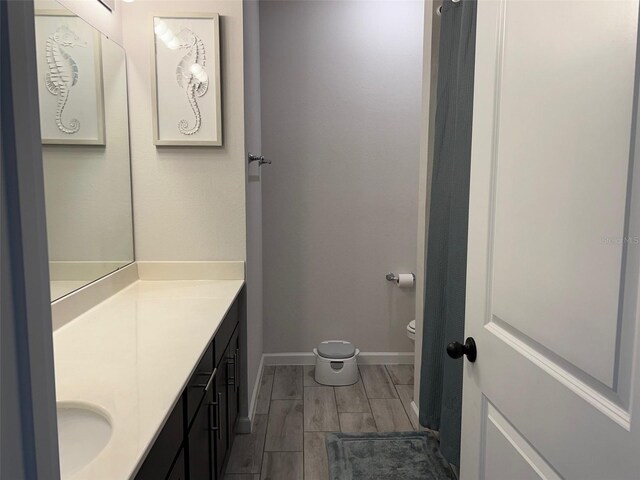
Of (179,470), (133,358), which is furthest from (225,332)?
(179,470)

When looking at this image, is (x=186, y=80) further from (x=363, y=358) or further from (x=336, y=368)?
(x=363, y=358)

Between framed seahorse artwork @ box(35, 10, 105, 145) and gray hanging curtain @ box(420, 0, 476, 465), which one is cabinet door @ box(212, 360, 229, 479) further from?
framed seahorse artwork @ box(35, 10, 105, 145)

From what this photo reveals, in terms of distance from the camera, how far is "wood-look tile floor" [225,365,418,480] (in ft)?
7.71

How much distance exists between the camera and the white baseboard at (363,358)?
3.67 meters

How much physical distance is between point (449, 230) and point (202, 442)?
1169 mm

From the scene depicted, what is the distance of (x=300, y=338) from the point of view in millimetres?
3670

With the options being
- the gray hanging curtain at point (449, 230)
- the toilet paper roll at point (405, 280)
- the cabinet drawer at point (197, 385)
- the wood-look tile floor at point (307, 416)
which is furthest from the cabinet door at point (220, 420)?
the toilet paper roll at point (405, 280)

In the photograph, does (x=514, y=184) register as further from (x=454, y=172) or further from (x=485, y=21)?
(x=454, y=172)

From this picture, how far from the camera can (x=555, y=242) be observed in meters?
0.87

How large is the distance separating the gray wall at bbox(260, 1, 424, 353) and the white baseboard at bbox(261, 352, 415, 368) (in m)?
0.05

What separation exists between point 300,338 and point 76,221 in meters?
2.13

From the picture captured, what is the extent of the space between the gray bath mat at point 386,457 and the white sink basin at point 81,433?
4.74 feet

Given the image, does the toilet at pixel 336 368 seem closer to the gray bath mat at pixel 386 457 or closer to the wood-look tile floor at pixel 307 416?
the wood-look tile floor at pixel 307 416

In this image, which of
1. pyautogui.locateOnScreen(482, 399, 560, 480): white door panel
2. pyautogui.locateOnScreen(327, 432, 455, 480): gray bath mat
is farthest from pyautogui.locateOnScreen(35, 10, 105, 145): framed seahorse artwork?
pyautogui.locateOnScreen(327, 432, 455, 480): gray bath mat
